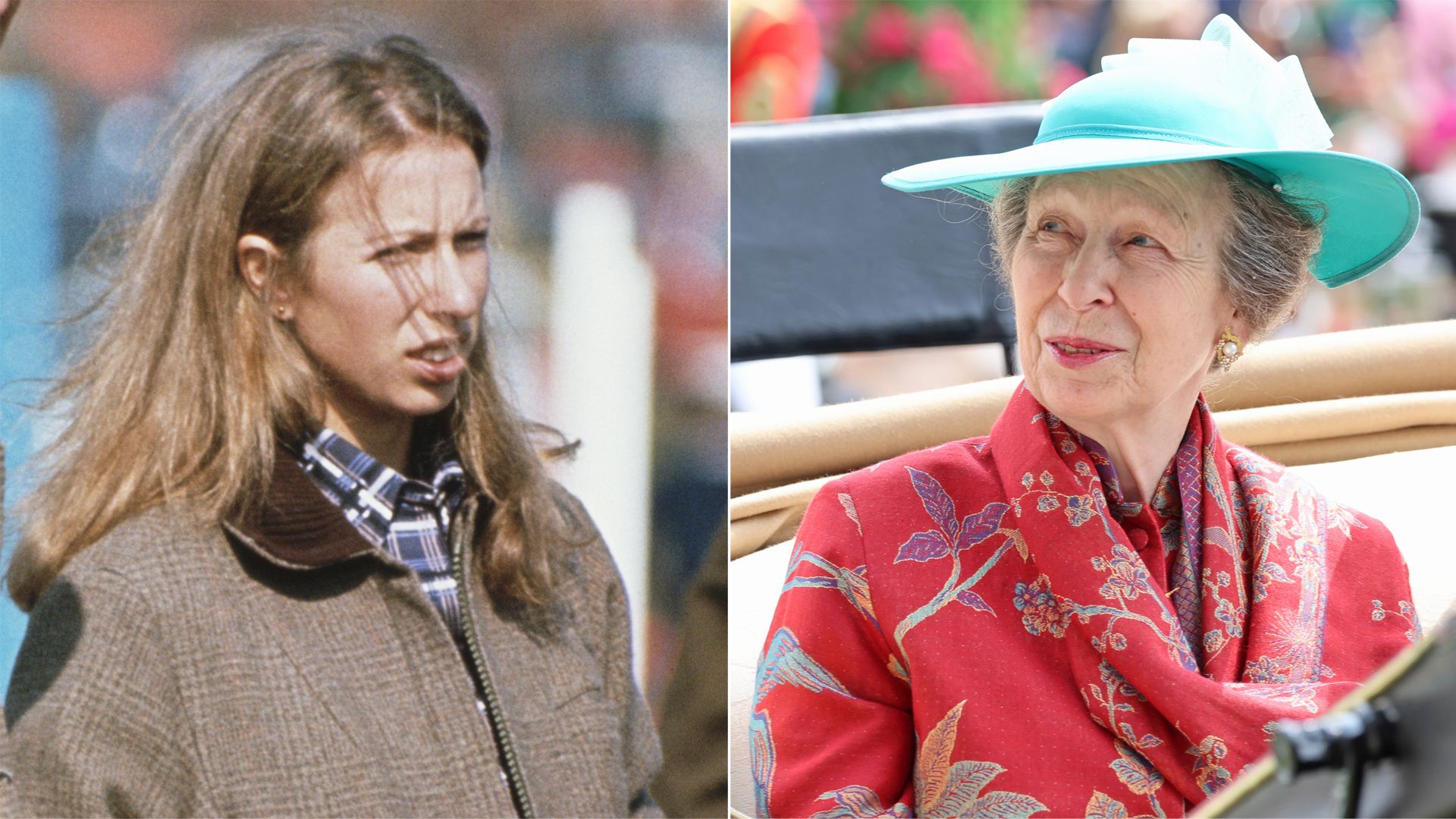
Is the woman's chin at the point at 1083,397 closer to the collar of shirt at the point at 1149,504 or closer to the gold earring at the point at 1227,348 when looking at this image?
the collar of shirt at the point at 1149,504

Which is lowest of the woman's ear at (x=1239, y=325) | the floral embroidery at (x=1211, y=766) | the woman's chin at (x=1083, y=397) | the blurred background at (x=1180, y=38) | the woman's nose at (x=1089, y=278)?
the floral embroidery at (x=1211, y=766)

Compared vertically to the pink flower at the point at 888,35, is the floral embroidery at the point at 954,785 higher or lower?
lower

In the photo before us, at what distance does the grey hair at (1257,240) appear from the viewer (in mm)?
1554

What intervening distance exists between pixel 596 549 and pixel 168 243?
1.21ft

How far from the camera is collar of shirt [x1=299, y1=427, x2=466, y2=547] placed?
3.63 feet

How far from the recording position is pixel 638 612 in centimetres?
120

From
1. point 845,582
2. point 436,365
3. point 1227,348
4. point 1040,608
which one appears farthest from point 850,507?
point 436,365

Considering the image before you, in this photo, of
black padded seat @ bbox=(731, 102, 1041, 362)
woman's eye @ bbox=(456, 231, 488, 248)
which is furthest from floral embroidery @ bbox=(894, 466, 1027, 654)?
black padded seat @ bbox=(731, 102, 1041, 362)

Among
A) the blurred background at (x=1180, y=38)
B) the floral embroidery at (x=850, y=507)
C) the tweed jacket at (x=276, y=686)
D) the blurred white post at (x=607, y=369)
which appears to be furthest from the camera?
the blurred background at (x=1180, y=38)

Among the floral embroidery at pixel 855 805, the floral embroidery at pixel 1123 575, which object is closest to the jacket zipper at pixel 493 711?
the floral embroidery at pixel 855 805

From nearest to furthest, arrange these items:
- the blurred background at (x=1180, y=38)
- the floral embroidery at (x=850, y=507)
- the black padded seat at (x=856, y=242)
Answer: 1. the floral embroidery at (x=850, y=507)
2. the black padded seat at (x=856, y=242)
3. the blurred background at (x=1180, y=38)

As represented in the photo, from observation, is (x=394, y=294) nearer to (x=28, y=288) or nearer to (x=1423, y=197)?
(x=28, y=288)

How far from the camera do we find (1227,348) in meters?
1.63

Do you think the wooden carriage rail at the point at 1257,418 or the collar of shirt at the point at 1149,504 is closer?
the collar of shirt at the point at 1149,504
